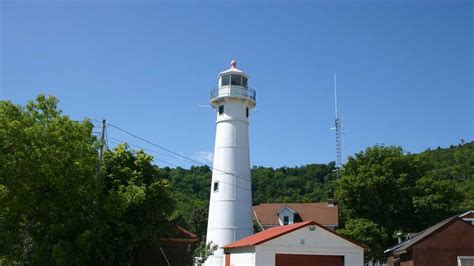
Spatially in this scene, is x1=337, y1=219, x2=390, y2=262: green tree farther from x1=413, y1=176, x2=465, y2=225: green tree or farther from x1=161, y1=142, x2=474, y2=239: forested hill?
x1=161, y1=142, x2=474, y2=239: forested hill

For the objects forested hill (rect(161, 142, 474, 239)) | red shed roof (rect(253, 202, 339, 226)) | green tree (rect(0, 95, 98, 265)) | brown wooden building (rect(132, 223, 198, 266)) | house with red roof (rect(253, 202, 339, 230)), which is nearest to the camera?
green tree (rect(0, 95, 98, 265))

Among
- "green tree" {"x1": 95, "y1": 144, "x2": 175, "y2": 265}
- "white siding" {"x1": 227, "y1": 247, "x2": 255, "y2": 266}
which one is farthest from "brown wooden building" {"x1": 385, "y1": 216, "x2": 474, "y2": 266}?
"green tree" {"x1": 95, "y1": 144, "x2": 175, "y2": 265}

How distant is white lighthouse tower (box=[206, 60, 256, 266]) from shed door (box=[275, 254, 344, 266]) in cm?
747

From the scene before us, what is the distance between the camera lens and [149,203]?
2722 centimetres

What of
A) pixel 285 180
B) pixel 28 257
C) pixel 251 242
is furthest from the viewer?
pixel 285 180

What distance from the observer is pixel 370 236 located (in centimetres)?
3997

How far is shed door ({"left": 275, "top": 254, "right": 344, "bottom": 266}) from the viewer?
2938cm

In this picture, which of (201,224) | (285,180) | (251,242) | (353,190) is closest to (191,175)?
(285,180)

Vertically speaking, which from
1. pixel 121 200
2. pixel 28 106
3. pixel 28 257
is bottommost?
pixel 28 257

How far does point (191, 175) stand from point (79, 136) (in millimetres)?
72323

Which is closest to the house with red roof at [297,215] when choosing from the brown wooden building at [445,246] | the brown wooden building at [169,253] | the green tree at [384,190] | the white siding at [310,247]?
the green tree at [384,190]

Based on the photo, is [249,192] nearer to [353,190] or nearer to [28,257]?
[353,190]

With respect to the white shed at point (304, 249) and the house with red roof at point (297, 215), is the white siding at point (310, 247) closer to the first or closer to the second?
the white shed at point (304, 249)

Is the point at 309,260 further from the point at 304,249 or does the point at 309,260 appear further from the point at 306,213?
Answer: the point at 306,213
